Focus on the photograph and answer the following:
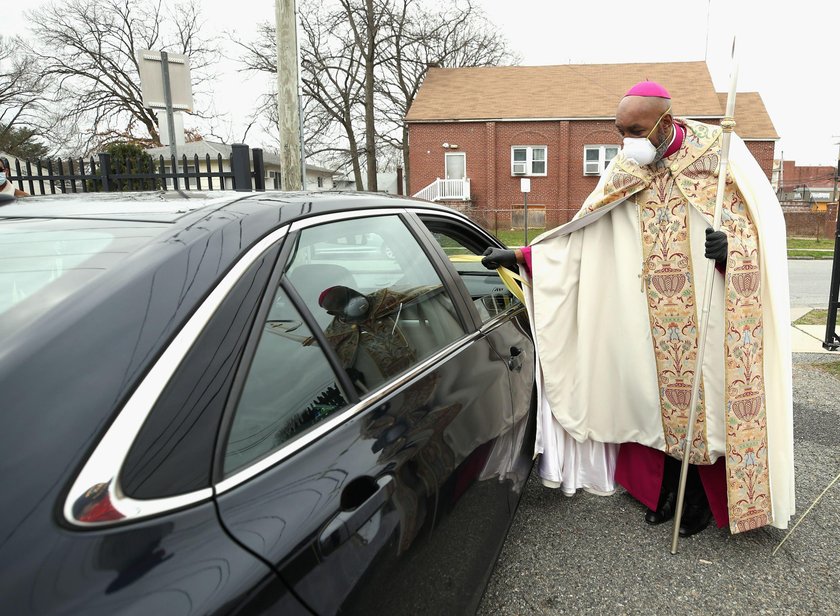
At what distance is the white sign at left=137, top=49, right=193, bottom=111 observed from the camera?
559 cm

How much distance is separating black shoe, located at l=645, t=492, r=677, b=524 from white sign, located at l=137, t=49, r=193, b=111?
210 inches

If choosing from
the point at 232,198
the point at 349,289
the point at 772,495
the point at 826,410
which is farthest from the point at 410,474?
the point at 826,410

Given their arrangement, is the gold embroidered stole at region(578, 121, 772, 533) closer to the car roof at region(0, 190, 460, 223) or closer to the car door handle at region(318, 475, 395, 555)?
the car roof at region(0, 190, 460, 223)

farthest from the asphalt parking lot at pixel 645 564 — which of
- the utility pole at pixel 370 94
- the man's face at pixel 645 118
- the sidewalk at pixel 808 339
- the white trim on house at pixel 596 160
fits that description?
the utility pole at pixel 370 94

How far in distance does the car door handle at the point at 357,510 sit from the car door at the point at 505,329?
90 cm

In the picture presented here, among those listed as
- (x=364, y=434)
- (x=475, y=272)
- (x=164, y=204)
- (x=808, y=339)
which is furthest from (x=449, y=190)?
(x=364, y=434)

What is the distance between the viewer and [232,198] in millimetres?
1616

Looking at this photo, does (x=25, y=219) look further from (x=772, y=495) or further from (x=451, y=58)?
(x=451, y=58)

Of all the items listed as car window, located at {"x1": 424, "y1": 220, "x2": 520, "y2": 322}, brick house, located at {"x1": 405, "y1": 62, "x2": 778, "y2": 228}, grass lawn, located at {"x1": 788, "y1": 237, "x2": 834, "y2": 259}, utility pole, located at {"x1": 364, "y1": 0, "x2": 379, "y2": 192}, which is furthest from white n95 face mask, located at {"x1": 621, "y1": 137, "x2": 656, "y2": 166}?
utility pole, located at {"x1": 364, "y1": 0, "x2": 379, "y2": 192}

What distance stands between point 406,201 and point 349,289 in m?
0.64

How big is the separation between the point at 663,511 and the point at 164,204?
260 cm

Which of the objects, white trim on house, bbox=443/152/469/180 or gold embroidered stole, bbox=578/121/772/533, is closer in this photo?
gold embroidered stole, bbox=578/121/772/533

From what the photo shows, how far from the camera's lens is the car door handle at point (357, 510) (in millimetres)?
1130

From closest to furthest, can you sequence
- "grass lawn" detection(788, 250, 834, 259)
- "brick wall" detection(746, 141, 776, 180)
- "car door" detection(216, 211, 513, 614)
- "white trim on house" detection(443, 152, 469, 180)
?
"car door" detection(216, 211, 513, 614)
"grass lawn" detection(788, 250, 834, 259)
"brick wall" detection(746, 141, 776, 180)
"white trim on house" detection(443, 152, 469, 180)
